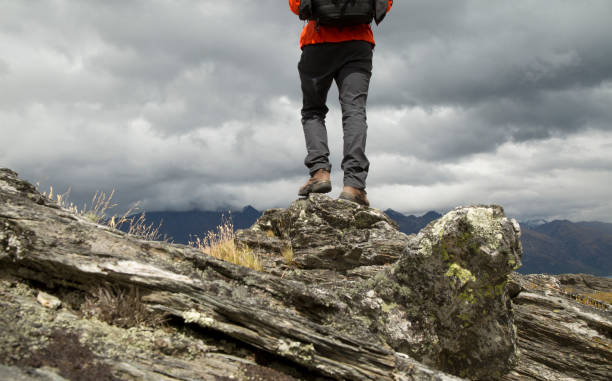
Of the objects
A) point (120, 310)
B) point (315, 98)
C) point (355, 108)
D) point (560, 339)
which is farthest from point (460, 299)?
point (315, 98)

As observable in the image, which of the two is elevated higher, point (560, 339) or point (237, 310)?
point (237, 310)

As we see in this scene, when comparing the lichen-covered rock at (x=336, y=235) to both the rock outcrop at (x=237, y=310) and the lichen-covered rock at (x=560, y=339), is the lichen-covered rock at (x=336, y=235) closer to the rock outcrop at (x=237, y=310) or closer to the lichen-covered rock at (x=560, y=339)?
the rock outcrop at (x=237, y=310)

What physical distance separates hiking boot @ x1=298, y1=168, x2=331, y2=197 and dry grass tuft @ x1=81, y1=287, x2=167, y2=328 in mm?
5211

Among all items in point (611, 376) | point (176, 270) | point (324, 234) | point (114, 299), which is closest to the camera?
point (114, 299)

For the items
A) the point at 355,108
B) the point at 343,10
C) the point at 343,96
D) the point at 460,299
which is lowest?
the point at 460,299

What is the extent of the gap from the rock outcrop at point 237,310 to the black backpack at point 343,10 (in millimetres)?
4457

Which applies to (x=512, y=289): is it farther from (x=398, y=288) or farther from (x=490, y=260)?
(x=398, y=288)

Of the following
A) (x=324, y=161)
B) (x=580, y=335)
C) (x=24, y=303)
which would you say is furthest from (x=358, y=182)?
(x=24, y=303)

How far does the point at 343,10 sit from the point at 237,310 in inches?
240

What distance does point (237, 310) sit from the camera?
3.59m

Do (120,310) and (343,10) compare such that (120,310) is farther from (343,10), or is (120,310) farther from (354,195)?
(343,10)

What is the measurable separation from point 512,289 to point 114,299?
225 inches

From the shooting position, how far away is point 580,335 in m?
6.35

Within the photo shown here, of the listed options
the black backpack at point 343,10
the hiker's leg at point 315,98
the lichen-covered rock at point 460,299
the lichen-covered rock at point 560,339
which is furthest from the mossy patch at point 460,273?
the black backpack at point 343,10
